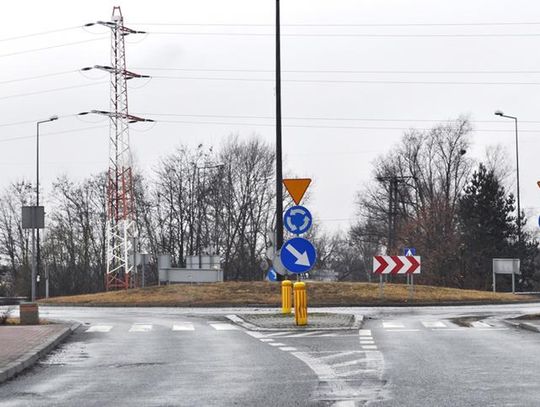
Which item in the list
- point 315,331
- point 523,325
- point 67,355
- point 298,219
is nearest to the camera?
point 67,355

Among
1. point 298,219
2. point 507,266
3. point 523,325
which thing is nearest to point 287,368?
point 298,219

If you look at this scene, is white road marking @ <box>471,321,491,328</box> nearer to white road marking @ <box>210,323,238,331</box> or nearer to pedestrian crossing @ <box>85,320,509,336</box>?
pedestrian crossing @ <box>85,320,509,336</box>

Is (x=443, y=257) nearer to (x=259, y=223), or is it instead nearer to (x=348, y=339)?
(x=259, y=223)

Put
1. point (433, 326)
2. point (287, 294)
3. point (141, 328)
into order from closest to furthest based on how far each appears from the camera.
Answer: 1. point (433, 326)
2. point (141, 328)
3. point (287, 294)

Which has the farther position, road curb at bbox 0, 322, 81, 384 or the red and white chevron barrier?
the red and white chevron barrier

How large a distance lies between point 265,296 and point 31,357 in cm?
2381

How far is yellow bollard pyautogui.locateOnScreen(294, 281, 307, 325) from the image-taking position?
2236 cm

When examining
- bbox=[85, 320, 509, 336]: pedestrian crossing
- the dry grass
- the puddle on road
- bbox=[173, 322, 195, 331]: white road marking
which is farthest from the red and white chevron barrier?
the puddle on road

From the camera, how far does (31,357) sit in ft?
50.0

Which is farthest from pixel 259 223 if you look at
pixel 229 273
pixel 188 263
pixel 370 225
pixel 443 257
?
pixel 188 263

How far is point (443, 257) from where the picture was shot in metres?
71.8

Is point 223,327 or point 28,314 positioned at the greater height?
point 28,314

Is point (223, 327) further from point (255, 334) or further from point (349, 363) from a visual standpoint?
point (349, 363)

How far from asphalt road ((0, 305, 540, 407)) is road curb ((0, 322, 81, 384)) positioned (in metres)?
0.18
